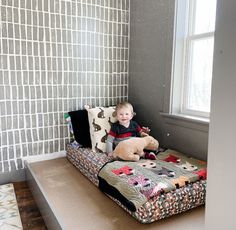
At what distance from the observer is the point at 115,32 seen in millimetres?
2822

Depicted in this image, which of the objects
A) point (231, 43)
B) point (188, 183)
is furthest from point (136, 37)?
point (231, 43)

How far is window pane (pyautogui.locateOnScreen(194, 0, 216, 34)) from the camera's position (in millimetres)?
2113

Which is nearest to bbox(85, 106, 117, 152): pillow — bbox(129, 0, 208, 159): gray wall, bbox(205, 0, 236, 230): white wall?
bbox(129, 0, 208, 159): gray wall

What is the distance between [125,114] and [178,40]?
850mm

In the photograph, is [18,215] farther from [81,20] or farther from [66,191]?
[81,20]

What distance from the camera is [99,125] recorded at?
2.45 metres

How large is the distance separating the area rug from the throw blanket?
67 cm

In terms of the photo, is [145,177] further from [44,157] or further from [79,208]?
[44,157]

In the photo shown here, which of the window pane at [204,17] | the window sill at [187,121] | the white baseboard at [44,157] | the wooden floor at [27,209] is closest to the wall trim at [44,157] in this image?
the white baseboard at [44,157]

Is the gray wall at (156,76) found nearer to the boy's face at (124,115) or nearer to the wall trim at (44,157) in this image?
the boy's face at (124,115)

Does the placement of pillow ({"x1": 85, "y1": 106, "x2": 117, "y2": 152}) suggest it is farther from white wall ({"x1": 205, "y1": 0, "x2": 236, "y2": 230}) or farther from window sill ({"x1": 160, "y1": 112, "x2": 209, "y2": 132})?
white wall ({"x1": 205, "y1": 0, "x2": 236, "y2": 230})

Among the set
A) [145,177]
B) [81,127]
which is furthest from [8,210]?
[145,177]

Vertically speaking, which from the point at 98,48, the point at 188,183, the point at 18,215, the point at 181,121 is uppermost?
the point at 98,48

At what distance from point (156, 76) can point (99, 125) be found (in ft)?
2.55
